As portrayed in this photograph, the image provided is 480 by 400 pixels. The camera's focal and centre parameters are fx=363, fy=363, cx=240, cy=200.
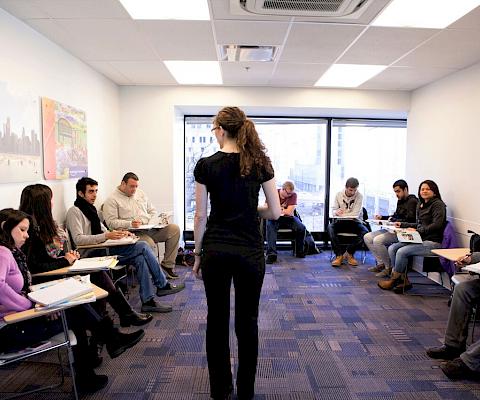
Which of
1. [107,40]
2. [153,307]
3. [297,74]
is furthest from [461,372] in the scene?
[107,40]

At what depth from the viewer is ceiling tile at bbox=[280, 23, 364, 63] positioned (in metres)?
3.06

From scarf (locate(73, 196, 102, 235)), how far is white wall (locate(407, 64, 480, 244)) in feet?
13.2

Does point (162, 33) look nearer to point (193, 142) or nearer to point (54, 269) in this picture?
point (54, 269)

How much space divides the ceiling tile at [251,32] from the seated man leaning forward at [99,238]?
1928mm

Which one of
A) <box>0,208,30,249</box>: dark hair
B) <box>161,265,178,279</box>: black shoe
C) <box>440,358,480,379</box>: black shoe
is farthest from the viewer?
<box>161,265,178,279</box>: black shoe

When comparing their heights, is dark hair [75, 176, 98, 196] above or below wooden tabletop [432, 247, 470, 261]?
above

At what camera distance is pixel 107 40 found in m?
3.40

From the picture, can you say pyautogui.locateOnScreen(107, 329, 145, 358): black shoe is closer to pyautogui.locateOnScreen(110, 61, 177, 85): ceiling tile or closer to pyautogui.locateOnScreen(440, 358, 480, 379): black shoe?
pyautogui.locateOnScreen(440, 358, 480, 379): black shoe

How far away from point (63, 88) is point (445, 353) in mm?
4108

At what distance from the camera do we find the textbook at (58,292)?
6.29ft

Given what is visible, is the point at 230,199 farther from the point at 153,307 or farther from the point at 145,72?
the point at 145,72

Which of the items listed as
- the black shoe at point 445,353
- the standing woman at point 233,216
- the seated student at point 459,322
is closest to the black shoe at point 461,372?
the seated student at point 459,322

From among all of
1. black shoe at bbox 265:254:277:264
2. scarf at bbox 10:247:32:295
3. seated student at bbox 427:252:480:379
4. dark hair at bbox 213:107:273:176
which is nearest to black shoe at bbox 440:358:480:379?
seated student at bbox 427:252:480:379

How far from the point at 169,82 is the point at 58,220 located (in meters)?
2.54
